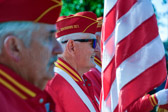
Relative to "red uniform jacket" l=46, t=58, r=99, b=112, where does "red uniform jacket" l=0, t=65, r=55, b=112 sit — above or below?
above

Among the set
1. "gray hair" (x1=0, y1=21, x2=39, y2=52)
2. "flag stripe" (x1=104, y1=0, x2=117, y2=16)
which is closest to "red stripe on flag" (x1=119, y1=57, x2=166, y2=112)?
"flag stripe" (x1=104, y1=0, x2=117, y2=16)

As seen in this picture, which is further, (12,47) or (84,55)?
(84,55)

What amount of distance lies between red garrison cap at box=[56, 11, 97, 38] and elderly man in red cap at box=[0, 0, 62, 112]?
5.70 ft

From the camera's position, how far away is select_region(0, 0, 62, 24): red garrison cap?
1756mm

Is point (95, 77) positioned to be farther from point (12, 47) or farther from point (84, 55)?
point (12, 47)

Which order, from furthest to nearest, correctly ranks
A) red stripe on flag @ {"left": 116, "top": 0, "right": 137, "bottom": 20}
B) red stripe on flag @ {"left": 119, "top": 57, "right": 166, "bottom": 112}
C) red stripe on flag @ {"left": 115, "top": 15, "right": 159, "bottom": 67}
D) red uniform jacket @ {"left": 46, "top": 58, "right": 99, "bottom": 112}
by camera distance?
red uniform jacket @ {"left": 46, "top": 58, "right": 99, "bottom": 112} < red stripe on flag @ {"left": 116, "top": 0, "right": 137, "bottom": 20} < red stripe on flag @ {"left": 115, "top": 15, "right": 159, "bottom": 67} < red stripe on flag @ {"left": 119, "top": 57, "right": 166, "bottom": 112}

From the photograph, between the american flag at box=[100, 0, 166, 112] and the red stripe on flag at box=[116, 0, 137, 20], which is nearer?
the american flag at box=[100, 0, 166, 112]

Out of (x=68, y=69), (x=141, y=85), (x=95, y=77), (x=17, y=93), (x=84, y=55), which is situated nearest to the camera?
(x=17, y=93)

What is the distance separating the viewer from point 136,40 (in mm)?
2805

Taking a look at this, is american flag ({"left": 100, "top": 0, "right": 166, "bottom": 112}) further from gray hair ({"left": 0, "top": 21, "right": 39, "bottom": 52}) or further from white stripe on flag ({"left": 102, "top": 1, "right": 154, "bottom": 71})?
gray hair ({"left": 0, "top": 21, "right": 39, "bottom": 52})

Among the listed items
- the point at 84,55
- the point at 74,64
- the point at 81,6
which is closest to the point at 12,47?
the point at 74,64

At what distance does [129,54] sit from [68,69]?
2.94ft

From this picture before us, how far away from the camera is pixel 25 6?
1.79 metres

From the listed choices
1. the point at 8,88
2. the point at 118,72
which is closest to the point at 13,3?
the point at 8,88
